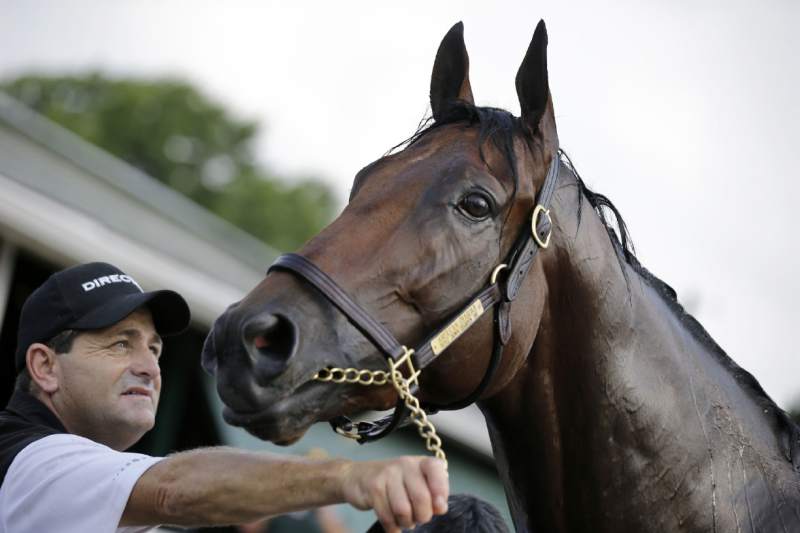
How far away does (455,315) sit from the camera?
2676 mm

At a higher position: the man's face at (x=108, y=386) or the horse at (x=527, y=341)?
the horse at (x=527, y=341)

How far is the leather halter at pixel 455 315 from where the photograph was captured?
2502 millimetres

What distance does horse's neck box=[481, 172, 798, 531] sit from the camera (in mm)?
2764

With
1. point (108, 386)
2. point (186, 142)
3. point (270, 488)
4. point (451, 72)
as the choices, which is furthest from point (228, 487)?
point (186, 142)

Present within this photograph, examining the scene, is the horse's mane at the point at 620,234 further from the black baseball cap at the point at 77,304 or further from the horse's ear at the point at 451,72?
the black baseball cap at the point at 77,304

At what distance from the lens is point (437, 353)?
2.61 m

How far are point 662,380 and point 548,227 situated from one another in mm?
558

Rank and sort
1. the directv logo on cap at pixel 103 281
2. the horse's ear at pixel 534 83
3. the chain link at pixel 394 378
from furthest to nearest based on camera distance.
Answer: the directv logo on cap at pixel 103 281 < the horse's ear at pixel 534 83 < the chain link at pixel 394 378

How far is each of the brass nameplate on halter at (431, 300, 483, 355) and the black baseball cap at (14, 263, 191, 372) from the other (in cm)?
124

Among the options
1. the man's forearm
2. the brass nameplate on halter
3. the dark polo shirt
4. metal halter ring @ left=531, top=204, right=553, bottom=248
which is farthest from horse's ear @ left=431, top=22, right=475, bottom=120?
the dark polo shirt

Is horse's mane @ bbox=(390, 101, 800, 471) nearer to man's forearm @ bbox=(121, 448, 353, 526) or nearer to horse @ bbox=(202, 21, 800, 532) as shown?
horse @ bbox=(202, 21, 800, 532)

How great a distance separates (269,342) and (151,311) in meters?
1.30

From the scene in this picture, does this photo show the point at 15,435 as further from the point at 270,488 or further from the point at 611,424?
the point at 611,424

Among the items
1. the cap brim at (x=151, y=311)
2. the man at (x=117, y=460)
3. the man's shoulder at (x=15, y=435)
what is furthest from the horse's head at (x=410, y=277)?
the cap brim at (x=151, y=311)
